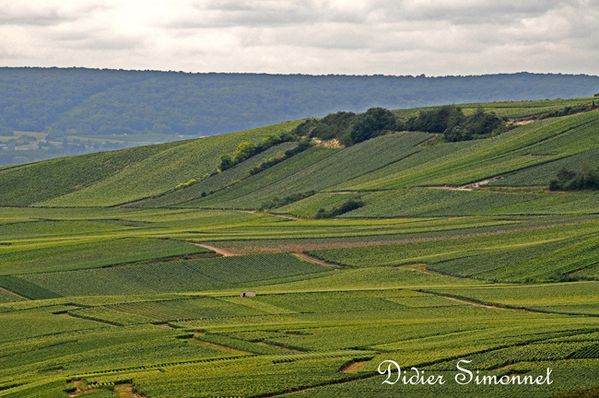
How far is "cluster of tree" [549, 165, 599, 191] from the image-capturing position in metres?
144

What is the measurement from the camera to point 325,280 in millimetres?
107688

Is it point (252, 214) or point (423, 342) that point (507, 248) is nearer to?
point (423, 342)

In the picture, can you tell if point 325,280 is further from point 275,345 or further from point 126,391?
point 126,391

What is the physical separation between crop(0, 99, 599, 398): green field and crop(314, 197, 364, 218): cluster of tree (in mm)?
934

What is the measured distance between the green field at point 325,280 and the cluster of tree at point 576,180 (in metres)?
1.30

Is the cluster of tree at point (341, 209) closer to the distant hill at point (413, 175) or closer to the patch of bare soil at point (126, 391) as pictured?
the distant hill at point (413, 175)

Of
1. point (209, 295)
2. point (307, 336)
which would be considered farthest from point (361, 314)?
point (209, 295)

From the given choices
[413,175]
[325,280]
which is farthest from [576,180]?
[325,280]

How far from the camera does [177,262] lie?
115m

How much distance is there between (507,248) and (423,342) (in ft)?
136

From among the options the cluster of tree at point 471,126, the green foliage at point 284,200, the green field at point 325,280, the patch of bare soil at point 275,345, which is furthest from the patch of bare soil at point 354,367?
the cluster of tree at point 471,126
